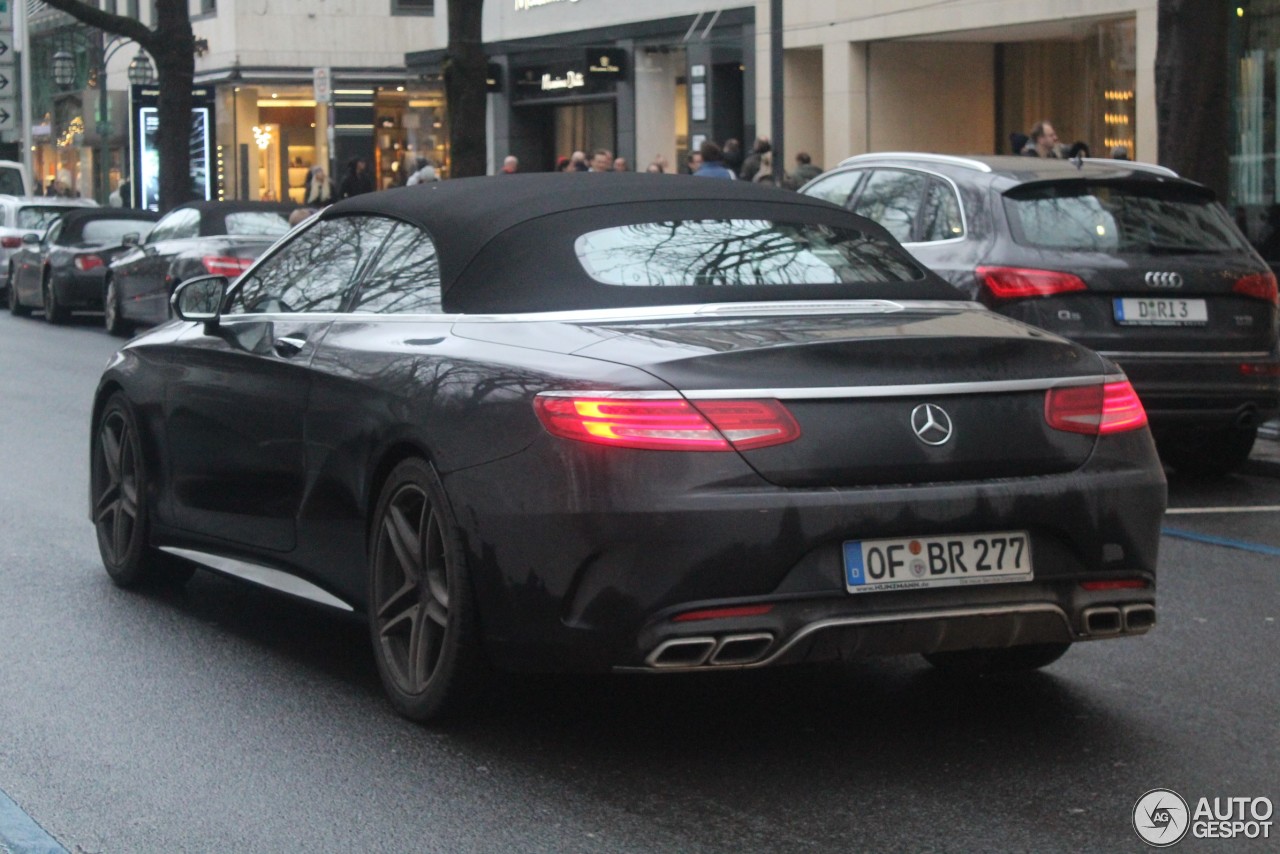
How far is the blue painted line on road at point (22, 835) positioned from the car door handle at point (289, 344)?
1860 millimetres

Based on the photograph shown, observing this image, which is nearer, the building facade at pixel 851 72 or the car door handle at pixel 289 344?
the car door handle at pixel 289 344

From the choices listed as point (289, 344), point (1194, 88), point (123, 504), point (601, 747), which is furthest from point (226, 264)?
point (601, 747)

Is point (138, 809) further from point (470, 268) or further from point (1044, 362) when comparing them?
point (1044, 362)

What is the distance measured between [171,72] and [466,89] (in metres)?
11.5

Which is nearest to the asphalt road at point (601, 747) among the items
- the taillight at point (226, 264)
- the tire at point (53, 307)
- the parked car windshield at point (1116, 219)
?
the parked car windshield at point (1116, 219)

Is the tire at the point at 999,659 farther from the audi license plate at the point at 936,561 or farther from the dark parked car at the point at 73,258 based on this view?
the dark parked car at the point at 73,258

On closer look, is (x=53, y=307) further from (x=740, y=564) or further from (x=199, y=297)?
(x=740, y=564)

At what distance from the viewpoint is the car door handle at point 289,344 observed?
21.0 ft

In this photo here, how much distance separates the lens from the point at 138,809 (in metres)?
4.95

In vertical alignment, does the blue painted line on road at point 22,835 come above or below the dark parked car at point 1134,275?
below

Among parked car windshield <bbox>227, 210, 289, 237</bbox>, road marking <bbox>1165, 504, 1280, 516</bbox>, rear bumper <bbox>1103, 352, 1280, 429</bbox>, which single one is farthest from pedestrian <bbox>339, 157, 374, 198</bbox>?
road marking <bbox>1165, 504, 1280, 516</bbox>

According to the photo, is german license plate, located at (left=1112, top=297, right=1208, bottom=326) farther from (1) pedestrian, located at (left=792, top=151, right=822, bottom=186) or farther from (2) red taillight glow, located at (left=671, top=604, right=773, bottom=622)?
(1) pedestrian, located at (left=792, top=151, right=822, bottom=186)

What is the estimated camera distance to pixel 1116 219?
10508mm

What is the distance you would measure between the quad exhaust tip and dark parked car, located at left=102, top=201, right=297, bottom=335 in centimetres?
1512
